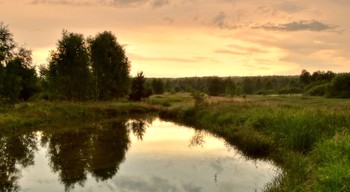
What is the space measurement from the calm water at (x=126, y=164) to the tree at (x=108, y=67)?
32066mm

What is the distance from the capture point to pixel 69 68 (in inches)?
1986

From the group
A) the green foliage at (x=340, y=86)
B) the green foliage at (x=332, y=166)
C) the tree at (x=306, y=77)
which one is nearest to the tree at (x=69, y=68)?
the green foliage at (x=340, y=86)

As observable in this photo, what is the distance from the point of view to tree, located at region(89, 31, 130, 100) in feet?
190

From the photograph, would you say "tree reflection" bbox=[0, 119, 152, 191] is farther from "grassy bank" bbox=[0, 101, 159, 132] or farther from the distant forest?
the distant forest

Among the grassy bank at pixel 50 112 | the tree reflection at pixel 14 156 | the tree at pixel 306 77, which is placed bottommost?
the tree reflection at pixel 14 156

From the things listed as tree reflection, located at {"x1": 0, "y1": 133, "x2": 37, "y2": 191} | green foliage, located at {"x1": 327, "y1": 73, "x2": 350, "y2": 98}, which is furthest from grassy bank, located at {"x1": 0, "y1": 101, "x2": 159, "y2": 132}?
green foliage, located at {"x1": 327, "y1": 73, "x2": 350, "y2": 98}

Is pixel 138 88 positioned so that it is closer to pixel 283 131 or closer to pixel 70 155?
pixel 70 155

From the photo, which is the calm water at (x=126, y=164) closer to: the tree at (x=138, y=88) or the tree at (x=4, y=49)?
the tree at (x=4, y=49)

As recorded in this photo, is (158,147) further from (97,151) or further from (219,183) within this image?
(219,183)

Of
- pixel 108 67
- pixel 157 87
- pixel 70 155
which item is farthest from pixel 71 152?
pixel 157 87

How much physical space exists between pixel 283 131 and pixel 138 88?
50.5 meters

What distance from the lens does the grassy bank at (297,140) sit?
34.0 feet

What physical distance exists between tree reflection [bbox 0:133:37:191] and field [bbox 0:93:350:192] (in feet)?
10.3

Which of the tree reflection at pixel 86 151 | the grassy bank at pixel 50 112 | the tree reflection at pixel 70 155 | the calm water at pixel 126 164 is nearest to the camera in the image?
the calm water at pixel 126 164
